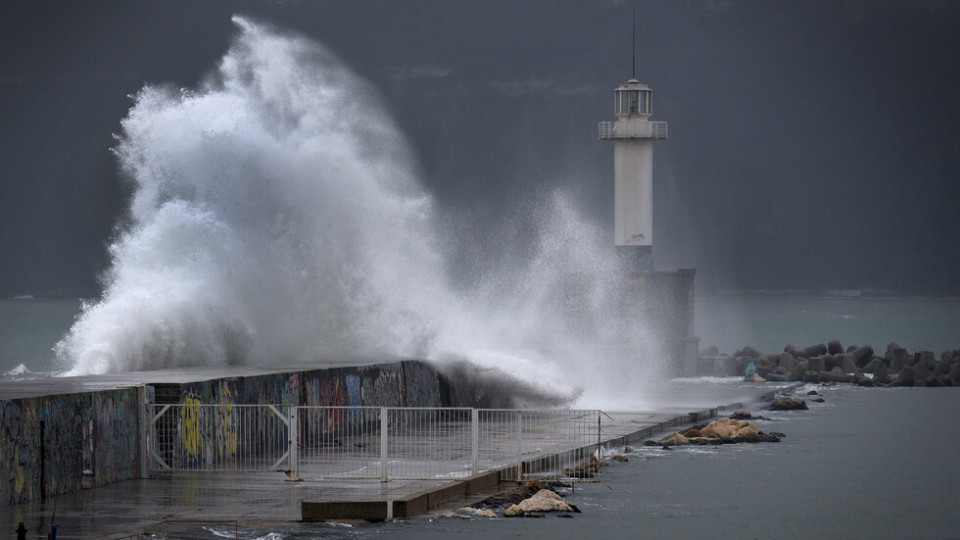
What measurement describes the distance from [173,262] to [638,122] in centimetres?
3029

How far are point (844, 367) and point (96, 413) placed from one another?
41443 millimetres

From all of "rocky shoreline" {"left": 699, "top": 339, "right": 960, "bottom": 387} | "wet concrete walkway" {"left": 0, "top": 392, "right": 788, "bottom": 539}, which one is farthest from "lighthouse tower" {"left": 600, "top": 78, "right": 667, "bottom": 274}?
"wet concrete walkway" {"left": 0, "top": 392, "right": 788, "bottom": 539}

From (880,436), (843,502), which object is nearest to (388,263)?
(880,436)

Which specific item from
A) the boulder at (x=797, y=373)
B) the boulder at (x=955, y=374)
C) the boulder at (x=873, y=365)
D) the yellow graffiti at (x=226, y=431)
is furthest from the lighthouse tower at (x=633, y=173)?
the yellow graffiti at (x=226, y=431)

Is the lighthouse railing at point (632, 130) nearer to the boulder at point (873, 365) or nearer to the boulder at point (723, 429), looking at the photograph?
the boulder at point (873, 365)

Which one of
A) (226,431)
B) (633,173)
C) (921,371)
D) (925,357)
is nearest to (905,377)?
A: (921,371)

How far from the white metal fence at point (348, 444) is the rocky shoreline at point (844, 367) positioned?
1121 inches

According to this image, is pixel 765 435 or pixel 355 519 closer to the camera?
pixel 355 519

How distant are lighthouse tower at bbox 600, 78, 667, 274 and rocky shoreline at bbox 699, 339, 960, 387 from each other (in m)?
5.08

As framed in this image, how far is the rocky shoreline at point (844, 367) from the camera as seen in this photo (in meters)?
51.8

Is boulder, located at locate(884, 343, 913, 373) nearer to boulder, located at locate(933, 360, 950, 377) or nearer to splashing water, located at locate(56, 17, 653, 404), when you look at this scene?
boulder, located at locate(933, 360, 950, 377)

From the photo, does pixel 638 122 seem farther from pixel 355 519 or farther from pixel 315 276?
pixel 355 519

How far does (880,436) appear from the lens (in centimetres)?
3309

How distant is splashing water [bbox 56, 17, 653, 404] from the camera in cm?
2958
